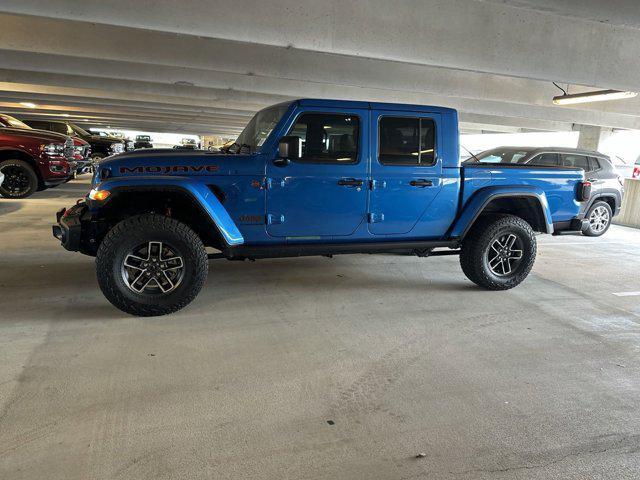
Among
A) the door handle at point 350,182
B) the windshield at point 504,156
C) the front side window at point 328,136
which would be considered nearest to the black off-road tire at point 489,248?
the door handle at point 350,182

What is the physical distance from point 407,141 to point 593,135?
15820 millimetres

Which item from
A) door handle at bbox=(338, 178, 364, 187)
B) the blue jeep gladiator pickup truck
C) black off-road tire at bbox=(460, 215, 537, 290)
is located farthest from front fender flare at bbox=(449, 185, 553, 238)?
door handle at bbox=(338, 178, 364, 187)

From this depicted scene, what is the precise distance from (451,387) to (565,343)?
1562 mm

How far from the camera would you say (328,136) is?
5.06 metres

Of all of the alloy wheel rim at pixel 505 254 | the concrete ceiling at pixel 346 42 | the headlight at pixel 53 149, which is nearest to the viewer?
the alloy wheel rim at pixel 505 254

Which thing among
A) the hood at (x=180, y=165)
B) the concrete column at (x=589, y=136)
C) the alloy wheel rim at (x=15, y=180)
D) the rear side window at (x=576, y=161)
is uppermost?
the concrete column at (x=589, y=136)

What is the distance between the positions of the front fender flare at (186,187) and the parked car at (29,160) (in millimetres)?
7942

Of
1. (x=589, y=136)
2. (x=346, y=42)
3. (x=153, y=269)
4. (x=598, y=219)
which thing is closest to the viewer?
(x=153, y=269)

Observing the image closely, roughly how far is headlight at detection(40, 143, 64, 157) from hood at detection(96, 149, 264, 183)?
7.44 m

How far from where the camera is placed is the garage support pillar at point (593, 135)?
17719mm

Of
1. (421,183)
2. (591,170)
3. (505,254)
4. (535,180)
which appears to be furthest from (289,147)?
(591,170)

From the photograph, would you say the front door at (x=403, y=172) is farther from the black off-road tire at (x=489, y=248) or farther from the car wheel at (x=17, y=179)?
the car wheel at (x=17, y=179)

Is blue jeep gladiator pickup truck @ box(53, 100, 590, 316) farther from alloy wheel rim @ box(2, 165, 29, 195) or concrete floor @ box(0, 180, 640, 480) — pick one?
alloy wheel rim @ box(2, 165, 29, 195)

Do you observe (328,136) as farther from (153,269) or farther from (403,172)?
(153,269)
